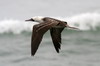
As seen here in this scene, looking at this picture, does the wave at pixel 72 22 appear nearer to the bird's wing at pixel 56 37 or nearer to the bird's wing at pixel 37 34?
the bird's wing at pixel 56 37

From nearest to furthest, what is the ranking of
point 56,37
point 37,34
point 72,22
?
point 37,34, point 56,37, point 72,22

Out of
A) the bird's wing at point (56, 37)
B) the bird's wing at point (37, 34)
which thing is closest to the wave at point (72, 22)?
the bird's wing at point (56, 37)

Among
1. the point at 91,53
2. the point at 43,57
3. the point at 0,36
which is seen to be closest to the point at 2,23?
the point at 0,36

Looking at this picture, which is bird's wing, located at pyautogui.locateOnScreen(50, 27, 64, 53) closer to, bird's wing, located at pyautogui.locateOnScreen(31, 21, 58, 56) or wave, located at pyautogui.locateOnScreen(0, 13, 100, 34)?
bird's wing, located at pyautogui.locateOnScreen(31, 21, 58, 56)

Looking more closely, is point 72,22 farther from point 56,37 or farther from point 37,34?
point 37,34

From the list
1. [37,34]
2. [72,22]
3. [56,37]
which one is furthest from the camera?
[72,22]

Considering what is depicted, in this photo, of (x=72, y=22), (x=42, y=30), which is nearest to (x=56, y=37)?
(x=42, y=30)

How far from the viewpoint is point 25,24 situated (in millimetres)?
16953

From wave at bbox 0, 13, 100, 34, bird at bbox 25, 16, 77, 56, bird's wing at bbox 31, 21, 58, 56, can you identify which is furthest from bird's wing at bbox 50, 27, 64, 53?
wave at bbox 0, 13, 100, 34

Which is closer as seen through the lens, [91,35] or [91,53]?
[91,53]

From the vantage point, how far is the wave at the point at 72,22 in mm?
16094

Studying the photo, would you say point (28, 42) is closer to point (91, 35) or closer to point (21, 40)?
point (21, 40)

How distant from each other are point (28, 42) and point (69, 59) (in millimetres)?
2038

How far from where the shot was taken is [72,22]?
51.4 feet
